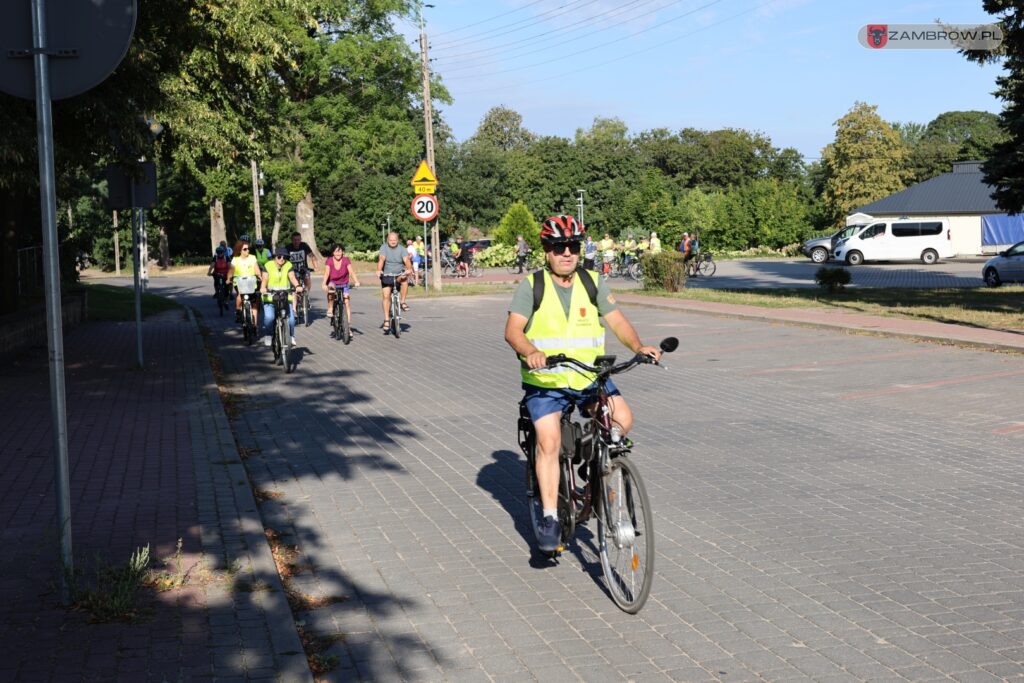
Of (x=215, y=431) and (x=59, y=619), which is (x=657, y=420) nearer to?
(x=215, y=431)

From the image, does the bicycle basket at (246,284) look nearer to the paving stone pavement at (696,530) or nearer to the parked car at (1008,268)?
the paving stone pavement at (696,530)

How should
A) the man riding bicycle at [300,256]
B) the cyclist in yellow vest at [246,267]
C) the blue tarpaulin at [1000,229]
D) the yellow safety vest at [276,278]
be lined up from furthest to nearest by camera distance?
the blue tarpaulin at [1000,229] → the man riding bicycle at [300,256] → the cyclist in yellow vest at [246,267] → the yellow safety vest at [276,278]

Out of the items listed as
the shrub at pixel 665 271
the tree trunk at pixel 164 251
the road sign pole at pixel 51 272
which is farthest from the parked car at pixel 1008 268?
the tree trunk at pixel 164 251

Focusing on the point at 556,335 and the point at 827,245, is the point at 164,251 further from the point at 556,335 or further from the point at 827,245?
the point at 556,335

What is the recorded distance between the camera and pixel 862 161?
89250mm

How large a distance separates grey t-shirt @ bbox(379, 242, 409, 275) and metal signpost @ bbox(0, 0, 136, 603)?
598 inches

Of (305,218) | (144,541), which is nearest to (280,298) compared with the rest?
(144,541)

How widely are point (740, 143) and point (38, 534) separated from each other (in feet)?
343

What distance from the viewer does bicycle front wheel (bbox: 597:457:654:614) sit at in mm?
5168

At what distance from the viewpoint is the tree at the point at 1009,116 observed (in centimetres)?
2180

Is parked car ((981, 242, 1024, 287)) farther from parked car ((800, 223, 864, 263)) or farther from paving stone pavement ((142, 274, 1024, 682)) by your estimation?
parked car ((800, 223, 864, 263))

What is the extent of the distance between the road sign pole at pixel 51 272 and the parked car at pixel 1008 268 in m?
32.1

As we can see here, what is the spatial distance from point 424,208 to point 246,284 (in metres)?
12.4

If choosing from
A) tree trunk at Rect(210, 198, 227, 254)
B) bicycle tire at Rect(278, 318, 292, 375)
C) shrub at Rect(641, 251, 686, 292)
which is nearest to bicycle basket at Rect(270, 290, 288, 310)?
bicycle tire at Rect(278, 318, 292, 375)
